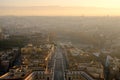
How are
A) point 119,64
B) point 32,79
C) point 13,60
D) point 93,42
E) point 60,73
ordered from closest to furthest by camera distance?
1. point 32,79
2. point 60,73
3. point 119,64
4. point 13,60
5. point 93,42

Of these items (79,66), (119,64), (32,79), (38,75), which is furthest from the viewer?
(119,64)

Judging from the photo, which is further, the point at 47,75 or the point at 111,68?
the point at 111,68

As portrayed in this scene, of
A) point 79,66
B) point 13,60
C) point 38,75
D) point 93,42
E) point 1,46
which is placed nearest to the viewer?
point 38,75

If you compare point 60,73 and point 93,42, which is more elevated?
point 93,42

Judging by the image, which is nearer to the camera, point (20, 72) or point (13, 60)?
point (20, 72)

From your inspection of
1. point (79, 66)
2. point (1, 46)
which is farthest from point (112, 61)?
point (1, 46)

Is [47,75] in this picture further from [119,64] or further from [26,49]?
[26,49]

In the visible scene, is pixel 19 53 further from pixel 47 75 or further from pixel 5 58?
pixel 47 75

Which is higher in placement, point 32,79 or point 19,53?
point 19,53

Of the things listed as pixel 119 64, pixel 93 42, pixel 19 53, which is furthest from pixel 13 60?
pixel 93 42
